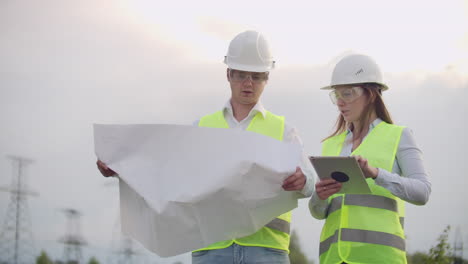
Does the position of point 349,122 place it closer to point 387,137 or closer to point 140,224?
point 387,137

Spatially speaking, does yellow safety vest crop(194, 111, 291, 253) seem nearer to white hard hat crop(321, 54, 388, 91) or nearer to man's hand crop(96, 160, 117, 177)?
white hard hat crop(321, 54, 388, 91)

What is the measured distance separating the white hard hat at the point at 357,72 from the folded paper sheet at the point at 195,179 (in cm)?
80

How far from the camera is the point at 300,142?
5574mm

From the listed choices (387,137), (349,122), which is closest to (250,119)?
(349,122)

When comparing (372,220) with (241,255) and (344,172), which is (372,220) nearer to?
(344,172)

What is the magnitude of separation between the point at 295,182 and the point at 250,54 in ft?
4.45

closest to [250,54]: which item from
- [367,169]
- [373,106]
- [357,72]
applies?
[357,72]

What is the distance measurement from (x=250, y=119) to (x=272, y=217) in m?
0.98

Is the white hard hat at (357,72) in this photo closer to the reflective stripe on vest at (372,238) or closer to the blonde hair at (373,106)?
the blonde hair at (373,106)

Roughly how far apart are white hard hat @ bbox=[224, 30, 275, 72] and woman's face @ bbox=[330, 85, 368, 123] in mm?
732

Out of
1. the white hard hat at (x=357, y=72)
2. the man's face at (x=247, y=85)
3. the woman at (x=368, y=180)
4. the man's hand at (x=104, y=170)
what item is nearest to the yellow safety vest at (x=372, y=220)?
the woman at (x=368, y=180)

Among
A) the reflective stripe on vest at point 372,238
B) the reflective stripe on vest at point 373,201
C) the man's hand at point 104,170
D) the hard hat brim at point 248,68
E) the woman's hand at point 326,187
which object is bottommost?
the reflective stripe on vest at point 372,238

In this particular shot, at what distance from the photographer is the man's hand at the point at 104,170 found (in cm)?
519

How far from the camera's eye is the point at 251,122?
572 centimetres
